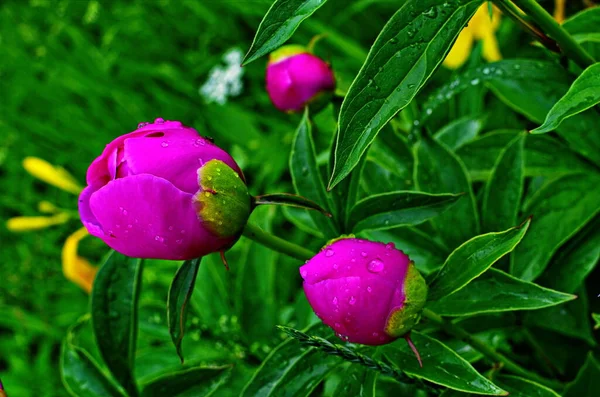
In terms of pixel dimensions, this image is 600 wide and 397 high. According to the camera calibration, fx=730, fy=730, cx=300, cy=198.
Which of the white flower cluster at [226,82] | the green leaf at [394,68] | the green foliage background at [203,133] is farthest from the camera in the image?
the white flower cluster at [226,82]

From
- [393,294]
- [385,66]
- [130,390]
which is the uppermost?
[385,66]

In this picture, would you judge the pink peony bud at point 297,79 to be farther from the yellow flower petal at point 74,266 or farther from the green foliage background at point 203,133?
the yellow flower petal at point 74,266

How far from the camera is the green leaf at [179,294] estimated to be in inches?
21.5

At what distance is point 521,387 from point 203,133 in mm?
1089

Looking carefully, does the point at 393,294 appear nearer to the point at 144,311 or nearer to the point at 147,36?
the point at 144,311

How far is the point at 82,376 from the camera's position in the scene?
0.75 m

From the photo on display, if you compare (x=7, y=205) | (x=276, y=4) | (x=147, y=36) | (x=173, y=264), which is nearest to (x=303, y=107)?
(x=276, y=4)

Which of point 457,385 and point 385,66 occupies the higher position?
point 385,66

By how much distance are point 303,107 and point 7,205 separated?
1257mm

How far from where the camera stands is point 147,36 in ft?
5.75

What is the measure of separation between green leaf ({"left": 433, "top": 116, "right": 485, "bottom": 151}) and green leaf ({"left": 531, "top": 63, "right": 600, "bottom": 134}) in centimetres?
37

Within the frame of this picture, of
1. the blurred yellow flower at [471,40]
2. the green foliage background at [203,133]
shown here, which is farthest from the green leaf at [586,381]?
the blurred yellow flower at [471,40]

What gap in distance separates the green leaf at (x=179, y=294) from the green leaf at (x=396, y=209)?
0.46ft

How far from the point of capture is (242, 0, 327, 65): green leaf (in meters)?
0.47
